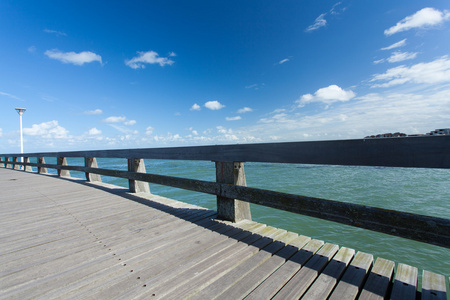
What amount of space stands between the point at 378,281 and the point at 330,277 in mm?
340

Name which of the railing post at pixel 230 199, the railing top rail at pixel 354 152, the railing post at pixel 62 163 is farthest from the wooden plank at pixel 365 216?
the railing post at pixel 62 163

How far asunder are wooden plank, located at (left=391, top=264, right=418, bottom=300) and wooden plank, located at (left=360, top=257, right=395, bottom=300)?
0.16 ft

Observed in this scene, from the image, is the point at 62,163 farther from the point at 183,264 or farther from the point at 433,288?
the point at 433,288

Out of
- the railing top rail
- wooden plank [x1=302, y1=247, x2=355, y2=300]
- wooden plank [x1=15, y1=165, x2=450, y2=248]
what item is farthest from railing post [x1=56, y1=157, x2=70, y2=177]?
wooden plank [x1=302, y1=247, x2=355, y2=300]

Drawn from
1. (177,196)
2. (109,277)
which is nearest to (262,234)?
(109,277)

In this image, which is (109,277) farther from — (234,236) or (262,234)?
(262,234)

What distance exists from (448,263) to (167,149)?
18.2ft

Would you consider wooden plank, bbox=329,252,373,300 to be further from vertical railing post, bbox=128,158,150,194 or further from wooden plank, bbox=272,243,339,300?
vertical railing post, bbox=128,158,150,194

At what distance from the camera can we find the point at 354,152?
174cm

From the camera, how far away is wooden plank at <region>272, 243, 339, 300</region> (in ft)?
4.89

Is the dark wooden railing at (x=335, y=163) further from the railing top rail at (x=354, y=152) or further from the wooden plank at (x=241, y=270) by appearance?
the wooden plank at (x=241, y=270)

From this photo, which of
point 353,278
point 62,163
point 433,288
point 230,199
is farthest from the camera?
point 62,163

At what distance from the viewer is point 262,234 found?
7.98 feet

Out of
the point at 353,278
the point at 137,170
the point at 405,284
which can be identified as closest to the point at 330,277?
the point at 353,278
